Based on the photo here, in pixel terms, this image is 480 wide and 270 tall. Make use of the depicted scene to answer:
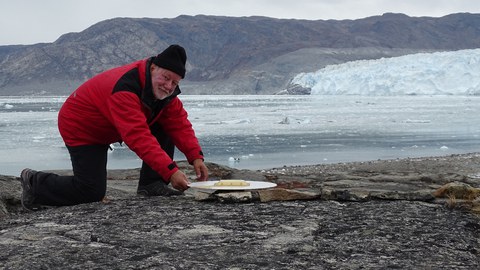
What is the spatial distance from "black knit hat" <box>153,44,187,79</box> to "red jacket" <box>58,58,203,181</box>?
91 mm

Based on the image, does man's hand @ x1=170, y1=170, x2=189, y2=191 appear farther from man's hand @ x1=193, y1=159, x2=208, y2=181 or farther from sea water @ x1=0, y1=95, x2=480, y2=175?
sea water @ x1=0, y1=95, x2=480, y2=175

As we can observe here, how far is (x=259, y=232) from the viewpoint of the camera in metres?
2.22

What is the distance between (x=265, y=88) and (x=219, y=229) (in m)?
96.4

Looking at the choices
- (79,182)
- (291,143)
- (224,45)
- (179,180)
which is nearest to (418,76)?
(291,143)

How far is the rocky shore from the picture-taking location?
72.2 inches

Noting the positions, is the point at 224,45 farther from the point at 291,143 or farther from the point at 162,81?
the point at 162,81

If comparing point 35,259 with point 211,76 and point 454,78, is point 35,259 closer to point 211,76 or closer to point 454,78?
point 454,78

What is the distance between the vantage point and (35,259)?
186cm

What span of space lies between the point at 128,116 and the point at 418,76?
4399 centimetres

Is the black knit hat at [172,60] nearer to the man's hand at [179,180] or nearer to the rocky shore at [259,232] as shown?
the man's hand at [179,180]

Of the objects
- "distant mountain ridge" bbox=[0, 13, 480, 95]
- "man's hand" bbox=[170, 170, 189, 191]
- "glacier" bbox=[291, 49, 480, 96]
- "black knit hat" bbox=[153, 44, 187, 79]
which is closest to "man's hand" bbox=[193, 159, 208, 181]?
"man's hand" bbox=[170, 170, 189, 191]

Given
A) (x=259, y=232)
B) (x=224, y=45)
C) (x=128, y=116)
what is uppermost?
(x=224, y=45)

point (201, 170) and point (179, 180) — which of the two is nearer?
point (179, 180)

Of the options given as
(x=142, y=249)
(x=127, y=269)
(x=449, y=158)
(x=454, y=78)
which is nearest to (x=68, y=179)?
(x=142, y=249)
